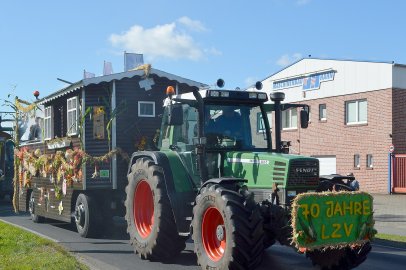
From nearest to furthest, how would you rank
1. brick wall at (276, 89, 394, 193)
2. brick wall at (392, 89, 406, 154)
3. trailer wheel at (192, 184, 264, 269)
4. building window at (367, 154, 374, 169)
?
trailer wheel at (192, 184, 264, 269)
brick wall at (392, 89, 406, 154)
brick wall at (276, 89, 394, 193)
building window at (367, 154, 374, 169)

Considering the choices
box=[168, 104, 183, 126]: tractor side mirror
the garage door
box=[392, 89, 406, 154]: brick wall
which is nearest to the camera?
box=[168, 104, 183, 126]: tractor side mirror

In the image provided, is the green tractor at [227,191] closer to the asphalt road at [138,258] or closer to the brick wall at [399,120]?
the asphalt road at [138,258]

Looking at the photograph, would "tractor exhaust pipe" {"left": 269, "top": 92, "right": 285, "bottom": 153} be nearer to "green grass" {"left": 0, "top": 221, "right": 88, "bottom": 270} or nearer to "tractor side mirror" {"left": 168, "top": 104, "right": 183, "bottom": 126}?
"tractor side mirror" {"left": 168, "top": 104, "right": 183, "bottom": 126}

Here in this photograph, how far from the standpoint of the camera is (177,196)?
9.76m

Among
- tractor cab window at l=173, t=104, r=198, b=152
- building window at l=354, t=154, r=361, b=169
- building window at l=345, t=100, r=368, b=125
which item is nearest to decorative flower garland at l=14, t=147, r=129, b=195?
tractor cab window at l=173, t=104, r=198, b=152

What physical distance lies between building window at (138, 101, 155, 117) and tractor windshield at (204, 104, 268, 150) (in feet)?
14.2

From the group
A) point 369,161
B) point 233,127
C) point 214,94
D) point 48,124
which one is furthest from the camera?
point 369,161

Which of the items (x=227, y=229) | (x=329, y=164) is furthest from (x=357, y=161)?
(x=227, y=229)

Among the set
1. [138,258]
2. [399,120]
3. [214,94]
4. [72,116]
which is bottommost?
[138,258]

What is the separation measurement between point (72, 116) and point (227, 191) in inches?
280

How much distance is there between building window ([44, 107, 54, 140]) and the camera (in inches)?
621

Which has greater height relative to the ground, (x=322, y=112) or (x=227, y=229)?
(x=322, y=112)

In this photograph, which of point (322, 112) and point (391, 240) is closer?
point (391, 240)

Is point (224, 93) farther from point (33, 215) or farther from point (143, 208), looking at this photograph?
point (33, 215)
